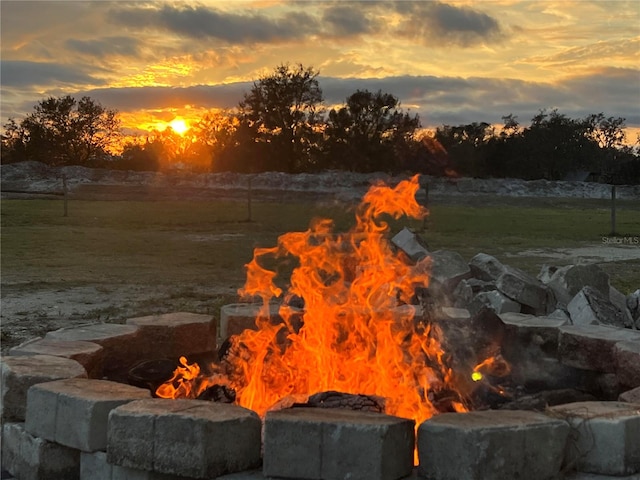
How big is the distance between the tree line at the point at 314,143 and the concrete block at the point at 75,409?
123ft

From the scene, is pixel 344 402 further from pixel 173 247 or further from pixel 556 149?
pixel 556 149

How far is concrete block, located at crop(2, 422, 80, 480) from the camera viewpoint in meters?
3.45

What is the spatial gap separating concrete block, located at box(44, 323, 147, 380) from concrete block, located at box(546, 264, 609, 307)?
417 cm

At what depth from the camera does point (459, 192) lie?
42.2m

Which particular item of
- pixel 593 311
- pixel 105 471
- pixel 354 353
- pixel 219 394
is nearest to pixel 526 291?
pixel 593 311

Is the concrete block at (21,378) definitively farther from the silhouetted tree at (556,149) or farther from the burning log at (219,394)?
the silhouetted tree at (556,149)

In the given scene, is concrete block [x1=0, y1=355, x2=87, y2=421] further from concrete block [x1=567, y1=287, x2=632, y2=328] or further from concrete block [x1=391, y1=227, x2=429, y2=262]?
concrete block [x1=391, y1=227, x2=429, y2=262]

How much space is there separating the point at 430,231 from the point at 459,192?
68.6 feet

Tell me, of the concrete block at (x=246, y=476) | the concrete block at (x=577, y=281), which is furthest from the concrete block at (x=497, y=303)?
the concrete block at (x=246, y=476)

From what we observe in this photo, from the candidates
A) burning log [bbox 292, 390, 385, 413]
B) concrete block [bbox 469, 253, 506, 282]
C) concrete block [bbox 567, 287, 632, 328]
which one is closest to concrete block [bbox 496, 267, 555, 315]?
concrete block [bbox 567, 287, 632, 328]

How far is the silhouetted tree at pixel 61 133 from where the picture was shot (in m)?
50.9

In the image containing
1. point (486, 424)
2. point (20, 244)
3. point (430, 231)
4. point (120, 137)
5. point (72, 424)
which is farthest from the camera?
point (120, 137)

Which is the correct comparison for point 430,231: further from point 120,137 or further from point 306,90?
point 120,137

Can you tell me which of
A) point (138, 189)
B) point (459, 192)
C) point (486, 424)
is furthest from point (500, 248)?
point (138, 189)
